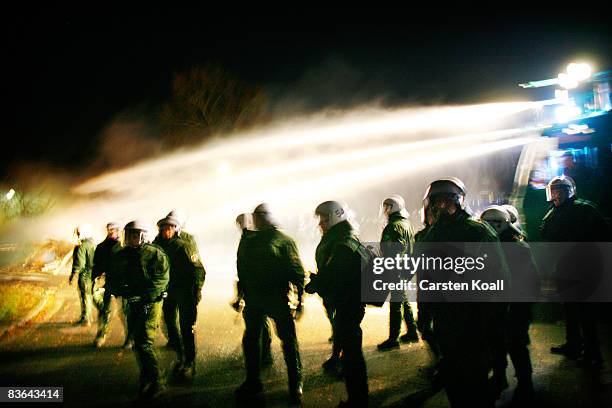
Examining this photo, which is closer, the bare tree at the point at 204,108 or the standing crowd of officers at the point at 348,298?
the standing crowd of officers at the point at 348,298

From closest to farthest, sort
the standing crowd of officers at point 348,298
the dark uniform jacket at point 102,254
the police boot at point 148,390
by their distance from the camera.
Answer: the standing crowd of officers at point 348,298, the police boot at point 148,390, the dark uniform jacket at point 102,254

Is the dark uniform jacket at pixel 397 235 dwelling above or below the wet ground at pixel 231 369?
above

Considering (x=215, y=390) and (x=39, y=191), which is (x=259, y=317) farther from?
(x=39, y=191)

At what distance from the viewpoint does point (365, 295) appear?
3535 mm

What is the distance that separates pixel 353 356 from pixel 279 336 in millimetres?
854

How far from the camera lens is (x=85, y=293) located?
707 centimetres

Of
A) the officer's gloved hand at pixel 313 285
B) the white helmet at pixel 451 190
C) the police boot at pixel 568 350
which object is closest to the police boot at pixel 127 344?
the officer's gloved hand at pixel 313 285

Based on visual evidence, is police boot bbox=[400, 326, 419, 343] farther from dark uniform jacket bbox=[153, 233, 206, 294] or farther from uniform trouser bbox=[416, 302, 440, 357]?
dark uniform jacket bbox=[153, 233, 206, 294]

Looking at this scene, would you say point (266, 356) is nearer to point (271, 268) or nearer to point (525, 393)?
point (271, 268)

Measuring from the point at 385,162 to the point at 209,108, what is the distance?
11727mm

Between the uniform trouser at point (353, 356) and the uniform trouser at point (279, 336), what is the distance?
0.65 m

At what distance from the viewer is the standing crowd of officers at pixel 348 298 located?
2789 millimetres

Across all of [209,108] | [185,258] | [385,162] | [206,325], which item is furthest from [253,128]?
[185,258]

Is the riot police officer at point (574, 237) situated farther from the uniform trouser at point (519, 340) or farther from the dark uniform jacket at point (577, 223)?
the uniform trouser at point (519, 340)
